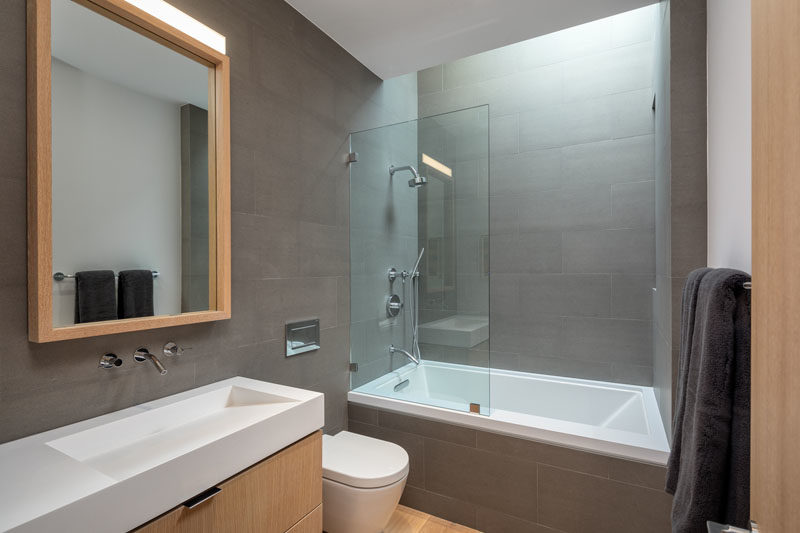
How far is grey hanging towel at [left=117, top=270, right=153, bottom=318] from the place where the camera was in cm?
141

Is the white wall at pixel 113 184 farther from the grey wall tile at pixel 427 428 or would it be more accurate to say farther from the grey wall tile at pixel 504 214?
the grey wall tile at pixel 504 214

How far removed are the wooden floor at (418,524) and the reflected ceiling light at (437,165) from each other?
76.5 inches

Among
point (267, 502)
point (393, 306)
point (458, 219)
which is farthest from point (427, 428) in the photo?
point (458, 219)

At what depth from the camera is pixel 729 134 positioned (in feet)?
4.33

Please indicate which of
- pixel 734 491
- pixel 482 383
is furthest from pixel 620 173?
pixel 734 491

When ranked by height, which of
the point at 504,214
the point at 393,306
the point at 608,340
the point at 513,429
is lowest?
the point at 513,429


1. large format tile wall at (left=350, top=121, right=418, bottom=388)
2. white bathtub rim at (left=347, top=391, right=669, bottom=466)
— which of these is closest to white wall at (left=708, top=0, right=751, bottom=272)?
white bathtub rim at (left=347, top=391, right=669, bottom=466)

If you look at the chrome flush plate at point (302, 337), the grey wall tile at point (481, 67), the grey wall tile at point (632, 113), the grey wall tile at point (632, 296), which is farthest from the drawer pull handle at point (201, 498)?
the grey wall tile at point (481, 67)

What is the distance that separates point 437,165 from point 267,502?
6.19ft

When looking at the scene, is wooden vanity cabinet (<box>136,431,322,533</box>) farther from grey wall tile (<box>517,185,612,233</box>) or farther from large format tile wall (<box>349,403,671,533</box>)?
grey wall tile (<box>517,185,612,233</box>)

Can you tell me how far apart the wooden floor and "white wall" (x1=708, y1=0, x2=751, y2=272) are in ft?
5.89

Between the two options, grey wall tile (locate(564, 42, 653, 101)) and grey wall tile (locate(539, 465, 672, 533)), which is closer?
grey wall tile (locate(539, 465, 672, 533))

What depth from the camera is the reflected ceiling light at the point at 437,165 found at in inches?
92.8

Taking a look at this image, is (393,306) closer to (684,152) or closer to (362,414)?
(362,414)
